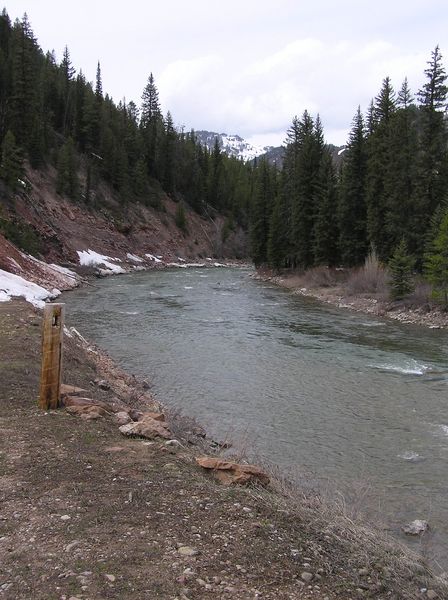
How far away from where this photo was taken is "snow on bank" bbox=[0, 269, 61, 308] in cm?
2353

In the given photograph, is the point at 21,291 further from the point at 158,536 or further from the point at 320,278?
the point at 320,278

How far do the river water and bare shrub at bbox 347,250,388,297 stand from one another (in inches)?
214

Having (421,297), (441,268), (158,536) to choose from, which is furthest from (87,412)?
(421,297)

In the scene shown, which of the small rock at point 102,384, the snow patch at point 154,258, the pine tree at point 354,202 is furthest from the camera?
the snow patch at point 154,258

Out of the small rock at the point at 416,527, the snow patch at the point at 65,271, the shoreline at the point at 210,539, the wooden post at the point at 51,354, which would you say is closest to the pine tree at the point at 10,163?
the snow patch at the point at 65,271

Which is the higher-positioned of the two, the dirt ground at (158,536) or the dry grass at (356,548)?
the dirt ground at (158,536)

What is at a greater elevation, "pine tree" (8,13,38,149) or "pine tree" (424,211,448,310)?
"pine tree" (8,13,38,149)

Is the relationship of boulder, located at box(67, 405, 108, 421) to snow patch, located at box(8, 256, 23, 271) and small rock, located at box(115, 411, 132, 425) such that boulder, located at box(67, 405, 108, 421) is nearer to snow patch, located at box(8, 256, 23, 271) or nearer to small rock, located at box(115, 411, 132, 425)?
small rock, located at box(115, 411, 132, 425)

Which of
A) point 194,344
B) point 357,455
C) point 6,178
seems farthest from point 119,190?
point 357,455

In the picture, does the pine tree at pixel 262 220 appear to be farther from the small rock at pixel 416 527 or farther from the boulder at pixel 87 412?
the small rock at pixel 416 527

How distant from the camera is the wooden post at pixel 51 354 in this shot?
813cm

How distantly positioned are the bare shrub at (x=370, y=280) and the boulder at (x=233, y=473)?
90.6 feet

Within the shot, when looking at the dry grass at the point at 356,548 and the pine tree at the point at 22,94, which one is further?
the pine tree at the point at 22,94

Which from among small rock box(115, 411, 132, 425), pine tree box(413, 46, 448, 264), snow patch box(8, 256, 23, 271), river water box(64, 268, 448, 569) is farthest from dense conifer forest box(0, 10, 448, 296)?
small rock box(115, 411, 132, 425)
